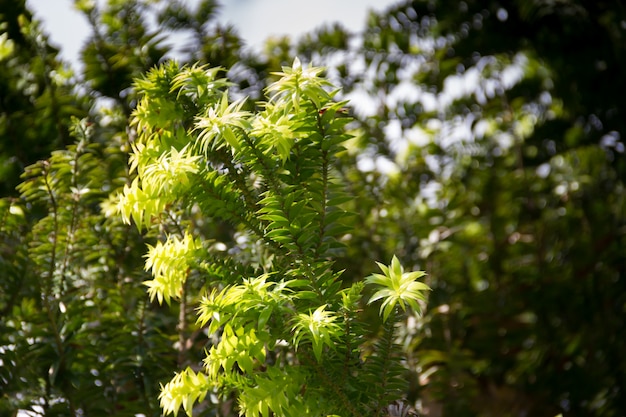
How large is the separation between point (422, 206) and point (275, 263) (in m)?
1.32

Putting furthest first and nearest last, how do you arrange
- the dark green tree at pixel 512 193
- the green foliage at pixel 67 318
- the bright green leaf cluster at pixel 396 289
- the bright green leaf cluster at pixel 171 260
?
the dark green tree at pixel 512 193 → the green foliage at pixel 67 318 → the bright green leaf cluster at pixel 171 260 → the bright green leaf cluster at pixel 396 289

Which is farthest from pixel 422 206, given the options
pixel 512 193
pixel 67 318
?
pixel 67 318

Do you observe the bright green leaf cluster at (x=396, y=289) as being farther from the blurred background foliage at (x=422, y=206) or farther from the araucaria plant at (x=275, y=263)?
the blurred background foliage at (x=422, y=206)

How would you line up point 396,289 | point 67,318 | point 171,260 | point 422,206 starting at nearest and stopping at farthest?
point 396,289, point 171,260, point 67,318, point 422,206

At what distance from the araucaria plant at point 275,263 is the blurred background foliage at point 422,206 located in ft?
1.43

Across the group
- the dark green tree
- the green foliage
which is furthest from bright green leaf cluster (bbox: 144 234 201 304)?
the dark green tree

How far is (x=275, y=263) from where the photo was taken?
3.17 feet

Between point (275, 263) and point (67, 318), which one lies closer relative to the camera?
point (275, 263)

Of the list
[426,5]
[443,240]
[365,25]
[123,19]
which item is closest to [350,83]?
[365,25]

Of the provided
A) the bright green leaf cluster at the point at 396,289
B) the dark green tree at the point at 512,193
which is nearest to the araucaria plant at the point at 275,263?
the bright green leaf cluster at the point at 396,289

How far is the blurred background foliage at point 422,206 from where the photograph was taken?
1357 millimetres

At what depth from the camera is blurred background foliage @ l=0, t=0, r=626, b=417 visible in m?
1.36

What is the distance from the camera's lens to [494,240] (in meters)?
2.42

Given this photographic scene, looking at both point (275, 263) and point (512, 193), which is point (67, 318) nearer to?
point (275, 263)
